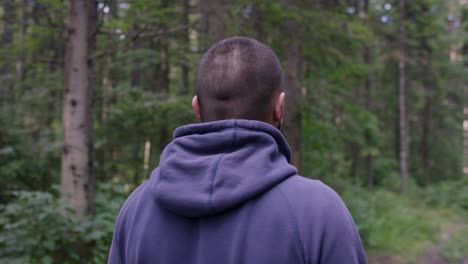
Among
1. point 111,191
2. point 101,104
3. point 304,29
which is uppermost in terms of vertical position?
point 304,29

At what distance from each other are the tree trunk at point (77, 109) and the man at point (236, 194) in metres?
4.51

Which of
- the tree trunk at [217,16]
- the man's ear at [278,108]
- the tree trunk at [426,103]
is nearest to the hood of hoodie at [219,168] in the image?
the man's ear at [278,108]

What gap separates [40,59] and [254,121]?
18.7 ft

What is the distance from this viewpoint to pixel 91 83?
582 cm

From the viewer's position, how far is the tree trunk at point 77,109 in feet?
18.5

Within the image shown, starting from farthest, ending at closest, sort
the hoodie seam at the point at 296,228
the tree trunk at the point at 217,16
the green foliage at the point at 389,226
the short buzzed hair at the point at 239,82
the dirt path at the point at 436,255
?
the green foliage at the point at 389,226 → the dirt path at the point at 436,255 → the tree trunk at the point at 217,16 → the short buzzed hair at the point at 239,82 → the hoodie seam at the point at 296,228

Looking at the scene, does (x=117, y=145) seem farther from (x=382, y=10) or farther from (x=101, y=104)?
(x=382, y=10)

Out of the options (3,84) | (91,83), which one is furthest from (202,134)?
(3,84)

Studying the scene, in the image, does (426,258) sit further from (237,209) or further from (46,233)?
(237,209)

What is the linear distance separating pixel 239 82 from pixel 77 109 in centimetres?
475

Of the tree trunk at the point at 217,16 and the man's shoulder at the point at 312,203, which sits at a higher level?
the tree trunk at the point at 217,16

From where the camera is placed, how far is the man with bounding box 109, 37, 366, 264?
124cm

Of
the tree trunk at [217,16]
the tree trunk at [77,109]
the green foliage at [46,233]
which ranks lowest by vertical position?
the green foliage at [46,233]

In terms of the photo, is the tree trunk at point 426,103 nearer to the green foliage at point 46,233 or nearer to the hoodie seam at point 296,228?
the green foliage at point 46,233
